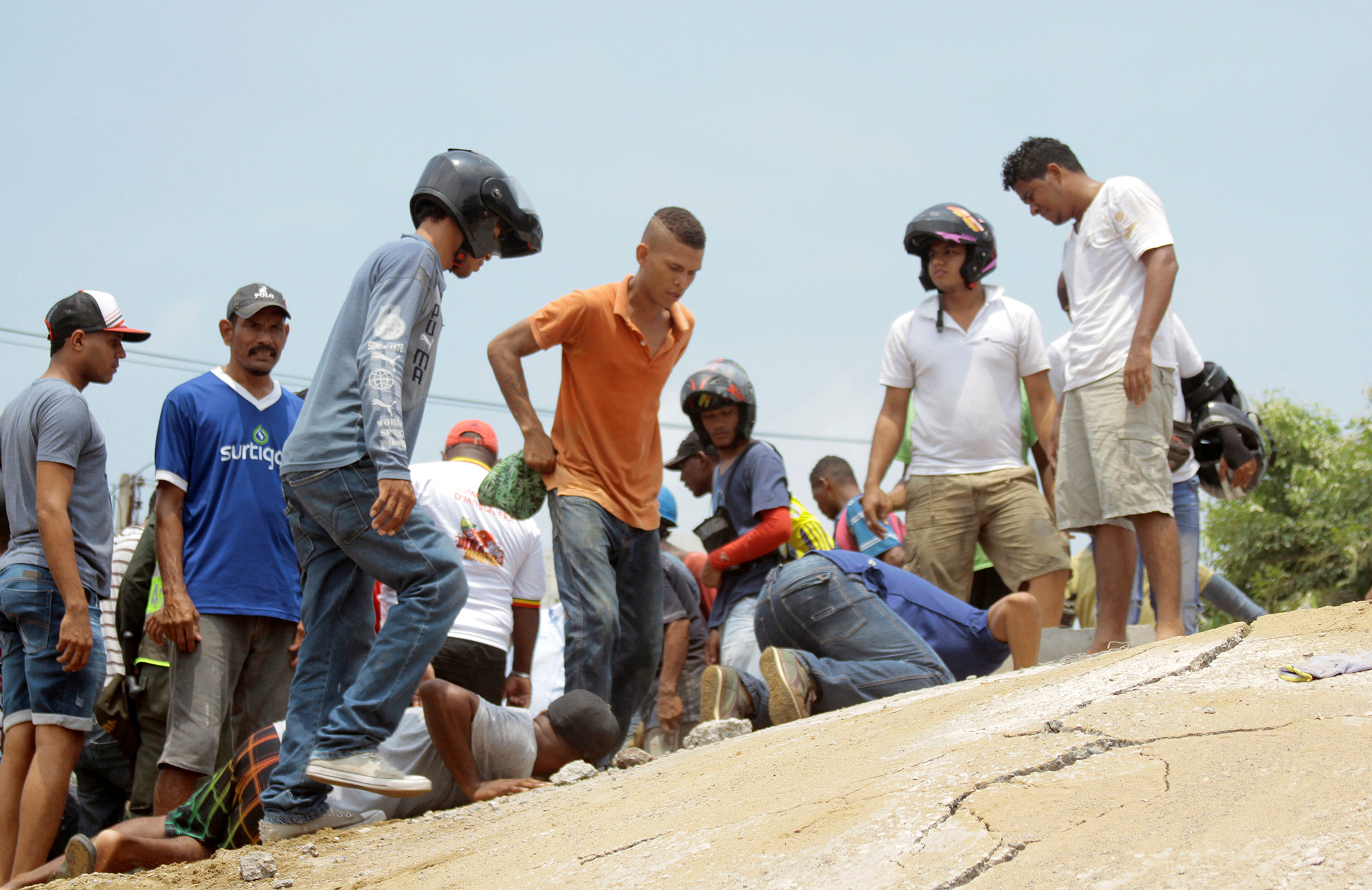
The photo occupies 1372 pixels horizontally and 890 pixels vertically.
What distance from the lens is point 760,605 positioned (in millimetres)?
4789

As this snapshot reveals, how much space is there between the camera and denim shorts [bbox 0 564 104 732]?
12.8 ft

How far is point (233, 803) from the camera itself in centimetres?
347

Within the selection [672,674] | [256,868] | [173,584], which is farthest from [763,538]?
[256,868]

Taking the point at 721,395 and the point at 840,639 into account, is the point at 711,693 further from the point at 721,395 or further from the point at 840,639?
the point at 721,395

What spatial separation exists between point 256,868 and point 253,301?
228cm

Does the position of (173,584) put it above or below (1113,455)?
below

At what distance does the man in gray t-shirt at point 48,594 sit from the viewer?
3.82m

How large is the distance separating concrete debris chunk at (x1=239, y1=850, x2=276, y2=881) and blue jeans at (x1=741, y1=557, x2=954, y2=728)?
195cm

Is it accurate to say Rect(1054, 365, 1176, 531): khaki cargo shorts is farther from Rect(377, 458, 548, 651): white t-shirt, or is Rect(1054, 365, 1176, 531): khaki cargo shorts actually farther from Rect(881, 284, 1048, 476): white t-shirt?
Rect(377, 458, 548, 651): white t-shirt

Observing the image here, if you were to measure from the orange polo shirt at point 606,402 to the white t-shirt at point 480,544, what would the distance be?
61 cm

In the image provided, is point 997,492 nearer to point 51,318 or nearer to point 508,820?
point 508,820

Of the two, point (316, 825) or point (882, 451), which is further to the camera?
point (882, 451)

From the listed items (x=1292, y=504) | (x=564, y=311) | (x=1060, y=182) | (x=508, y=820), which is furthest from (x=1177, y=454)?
(x=1292, y=504)

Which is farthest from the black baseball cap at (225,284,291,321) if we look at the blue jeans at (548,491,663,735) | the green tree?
the green tree
